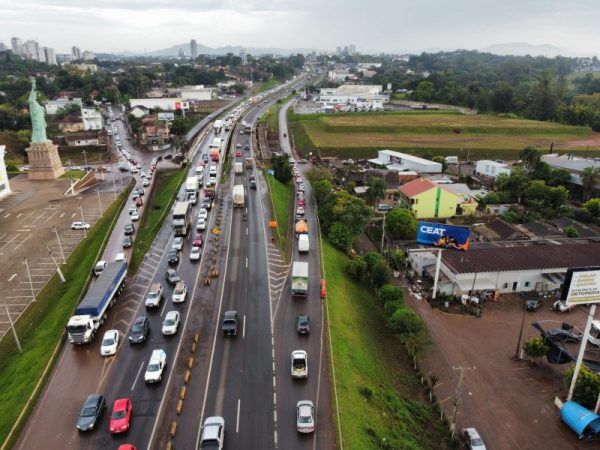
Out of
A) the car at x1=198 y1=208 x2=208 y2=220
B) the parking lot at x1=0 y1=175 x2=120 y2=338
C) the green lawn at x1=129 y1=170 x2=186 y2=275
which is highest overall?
the car at x1=198 y1=208 x2=208 y2=220

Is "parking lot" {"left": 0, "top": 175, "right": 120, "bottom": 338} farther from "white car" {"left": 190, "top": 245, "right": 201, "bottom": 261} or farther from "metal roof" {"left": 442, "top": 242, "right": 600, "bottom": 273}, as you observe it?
"metal roof" {"left": 442, "top": 242, "right": 600, "bottom": 273}

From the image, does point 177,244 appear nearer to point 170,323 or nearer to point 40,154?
point 170,323

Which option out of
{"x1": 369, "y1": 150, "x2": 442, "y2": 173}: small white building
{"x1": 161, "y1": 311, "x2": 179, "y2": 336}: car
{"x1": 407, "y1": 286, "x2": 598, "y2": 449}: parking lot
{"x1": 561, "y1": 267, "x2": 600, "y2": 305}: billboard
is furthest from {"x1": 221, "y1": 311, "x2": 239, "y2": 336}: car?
{"x1": 369, "y1": 150, "x2": 442, "y2": 173}: small white building

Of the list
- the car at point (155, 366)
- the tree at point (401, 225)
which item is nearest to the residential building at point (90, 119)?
the tree at point (401, 225)

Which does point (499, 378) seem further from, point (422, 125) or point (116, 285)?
point (422, 125)

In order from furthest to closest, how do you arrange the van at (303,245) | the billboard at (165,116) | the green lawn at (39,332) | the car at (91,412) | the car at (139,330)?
the billboard at (165,116) → the van at (303,245) → the car at (139,330) → the green lawn at (39,332) → the car at (91,412)

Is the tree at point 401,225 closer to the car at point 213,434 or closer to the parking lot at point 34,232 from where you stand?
the car at point 213,434
